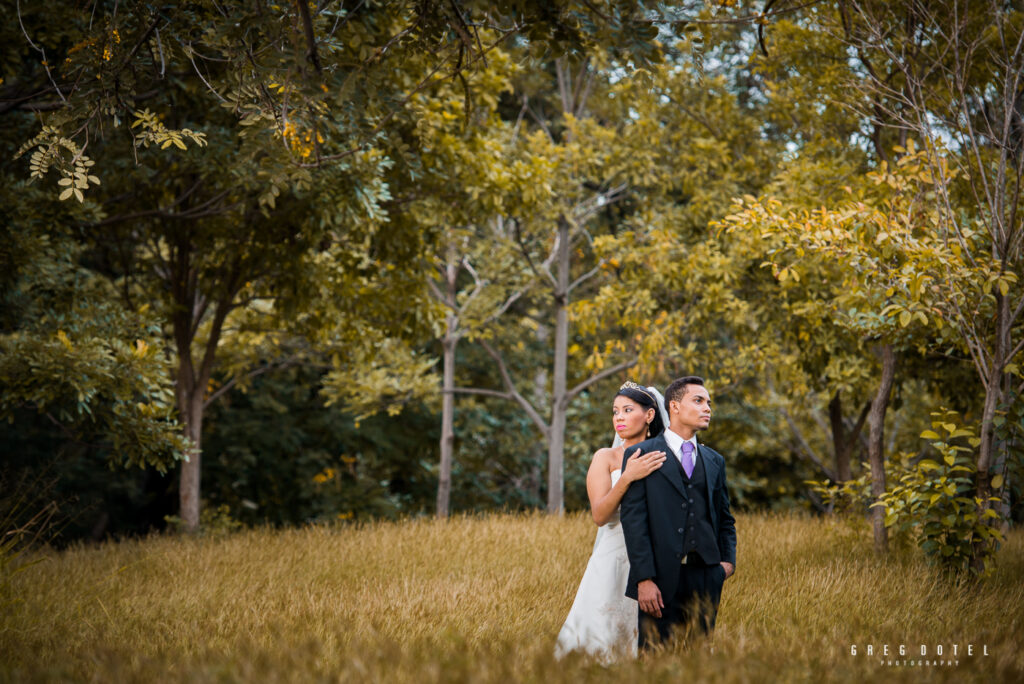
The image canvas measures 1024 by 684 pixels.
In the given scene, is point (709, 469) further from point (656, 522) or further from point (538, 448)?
point (538, 448)

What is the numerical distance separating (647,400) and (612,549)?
2.48 feet

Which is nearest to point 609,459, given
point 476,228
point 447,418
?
A: point 447,418

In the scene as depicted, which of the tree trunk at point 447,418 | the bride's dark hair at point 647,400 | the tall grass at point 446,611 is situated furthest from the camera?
the tree trunk at point 447,418

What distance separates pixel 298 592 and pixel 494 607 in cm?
152

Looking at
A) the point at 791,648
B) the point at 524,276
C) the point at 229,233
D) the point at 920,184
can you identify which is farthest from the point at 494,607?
the point at 524,276

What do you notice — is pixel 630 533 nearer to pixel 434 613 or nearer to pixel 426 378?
pixel 434 613

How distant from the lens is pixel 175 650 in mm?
3570

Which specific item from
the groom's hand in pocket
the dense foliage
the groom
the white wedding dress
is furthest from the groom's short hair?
the dense foliage

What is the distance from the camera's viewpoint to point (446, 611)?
474 centimetres

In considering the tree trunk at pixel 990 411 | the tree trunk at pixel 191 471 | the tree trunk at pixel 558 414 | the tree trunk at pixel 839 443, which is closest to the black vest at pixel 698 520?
the tree trunk at pixel 990 411

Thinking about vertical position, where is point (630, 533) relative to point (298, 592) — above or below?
above

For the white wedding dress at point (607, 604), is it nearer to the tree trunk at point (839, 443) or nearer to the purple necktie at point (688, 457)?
the purple necktie at point (688, 457)

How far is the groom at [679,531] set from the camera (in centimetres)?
338

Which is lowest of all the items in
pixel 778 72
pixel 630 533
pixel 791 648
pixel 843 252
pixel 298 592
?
pixel 298 592
